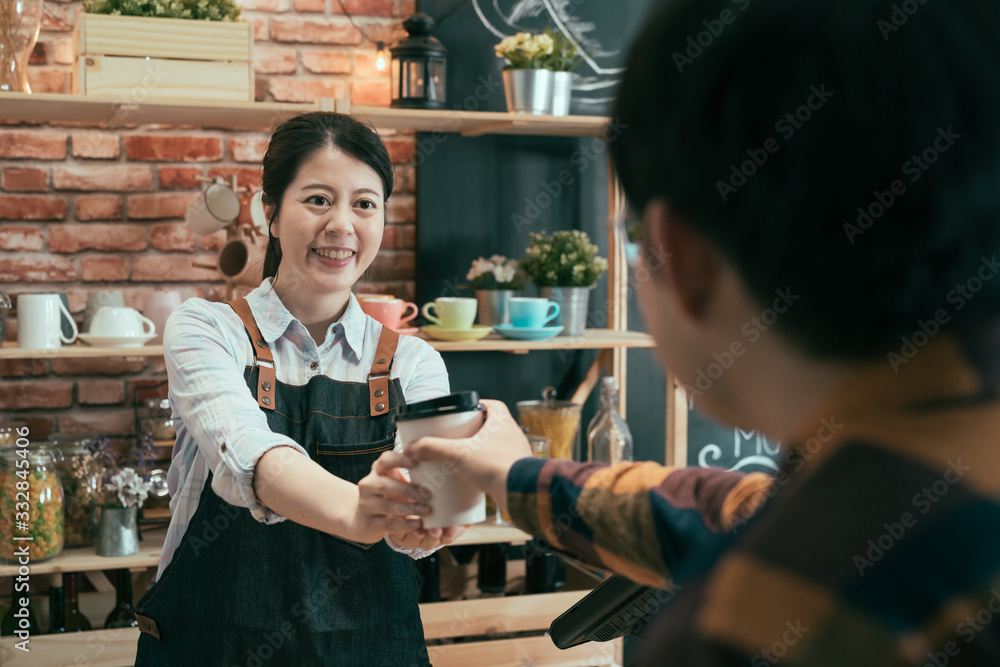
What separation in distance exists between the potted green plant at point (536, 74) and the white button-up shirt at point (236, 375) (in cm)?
108

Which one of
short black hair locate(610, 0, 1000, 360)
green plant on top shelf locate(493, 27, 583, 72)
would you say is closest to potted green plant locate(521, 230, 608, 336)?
green plant on top shelf locate(493, 27, 583, 72)

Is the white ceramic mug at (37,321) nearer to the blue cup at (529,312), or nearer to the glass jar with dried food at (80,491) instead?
the glass jar with dried food at (80,491)

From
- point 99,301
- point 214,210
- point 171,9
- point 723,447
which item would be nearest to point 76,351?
point 99,301

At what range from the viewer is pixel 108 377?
8.30 ft

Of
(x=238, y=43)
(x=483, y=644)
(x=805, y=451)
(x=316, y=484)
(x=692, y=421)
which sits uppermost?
(x=238, y=43)

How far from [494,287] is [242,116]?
0.77 metres

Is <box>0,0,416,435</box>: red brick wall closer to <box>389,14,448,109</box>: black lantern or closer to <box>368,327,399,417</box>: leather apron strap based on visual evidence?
<box>389,14,448,109</box>: black lantern

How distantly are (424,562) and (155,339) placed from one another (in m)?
0.90

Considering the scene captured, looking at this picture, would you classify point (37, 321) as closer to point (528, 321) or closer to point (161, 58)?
point (161, 58)

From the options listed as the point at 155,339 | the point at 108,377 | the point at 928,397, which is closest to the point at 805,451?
the point at 928,397

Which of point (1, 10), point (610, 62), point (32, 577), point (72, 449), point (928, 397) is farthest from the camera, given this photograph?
point (610, 62)

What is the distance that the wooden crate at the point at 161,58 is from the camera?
6.99 ft

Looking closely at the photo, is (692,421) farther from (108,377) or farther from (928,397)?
(928,397)

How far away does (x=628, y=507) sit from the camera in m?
0.84
